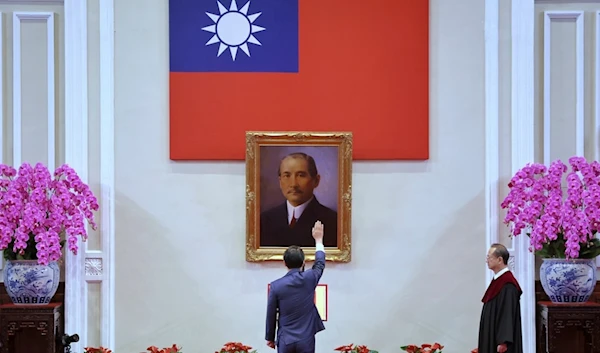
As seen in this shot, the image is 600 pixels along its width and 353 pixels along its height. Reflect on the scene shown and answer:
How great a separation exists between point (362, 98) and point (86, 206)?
8.52 ft

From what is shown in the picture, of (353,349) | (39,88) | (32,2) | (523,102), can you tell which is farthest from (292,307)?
(32,2)

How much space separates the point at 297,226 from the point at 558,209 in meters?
2.23

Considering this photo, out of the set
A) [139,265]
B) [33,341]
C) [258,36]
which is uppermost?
[258,36]

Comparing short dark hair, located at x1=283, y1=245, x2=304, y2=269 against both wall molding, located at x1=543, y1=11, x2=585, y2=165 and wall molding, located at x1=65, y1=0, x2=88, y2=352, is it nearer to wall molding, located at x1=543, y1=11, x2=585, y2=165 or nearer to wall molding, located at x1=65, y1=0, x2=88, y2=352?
wall molding, located at x1=65, y1=0, x2=88, y2=352

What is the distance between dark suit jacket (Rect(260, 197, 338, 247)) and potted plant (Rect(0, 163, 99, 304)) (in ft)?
4.94

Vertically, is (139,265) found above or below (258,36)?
below

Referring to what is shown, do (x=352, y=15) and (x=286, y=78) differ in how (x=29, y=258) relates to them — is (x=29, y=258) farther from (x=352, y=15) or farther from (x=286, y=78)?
(x=352, y=15)

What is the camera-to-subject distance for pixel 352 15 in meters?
7.55

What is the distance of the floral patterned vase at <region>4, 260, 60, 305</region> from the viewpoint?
6.82 m

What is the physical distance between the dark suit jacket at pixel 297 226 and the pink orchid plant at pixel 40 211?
150 cm

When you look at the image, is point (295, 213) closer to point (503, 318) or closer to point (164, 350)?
point (164, 350)

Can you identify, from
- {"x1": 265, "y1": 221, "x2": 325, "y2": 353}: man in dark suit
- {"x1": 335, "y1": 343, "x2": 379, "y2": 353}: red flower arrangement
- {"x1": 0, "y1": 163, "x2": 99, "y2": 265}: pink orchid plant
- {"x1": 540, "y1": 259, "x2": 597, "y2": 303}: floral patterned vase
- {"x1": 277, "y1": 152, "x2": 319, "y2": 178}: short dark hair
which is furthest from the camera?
{"x1": 277, "y1": 152, "x2": 319, "y2": 178}: short dark hair

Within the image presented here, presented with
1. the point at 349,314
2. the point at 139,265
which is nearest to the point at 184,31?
the point at 139,265

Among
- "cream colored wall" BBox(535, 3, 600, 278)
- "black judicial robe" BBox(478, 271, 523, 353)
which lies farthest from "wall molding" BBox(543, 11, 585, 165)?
"black judicial robe" BBox(478, 271, 523, 353)
